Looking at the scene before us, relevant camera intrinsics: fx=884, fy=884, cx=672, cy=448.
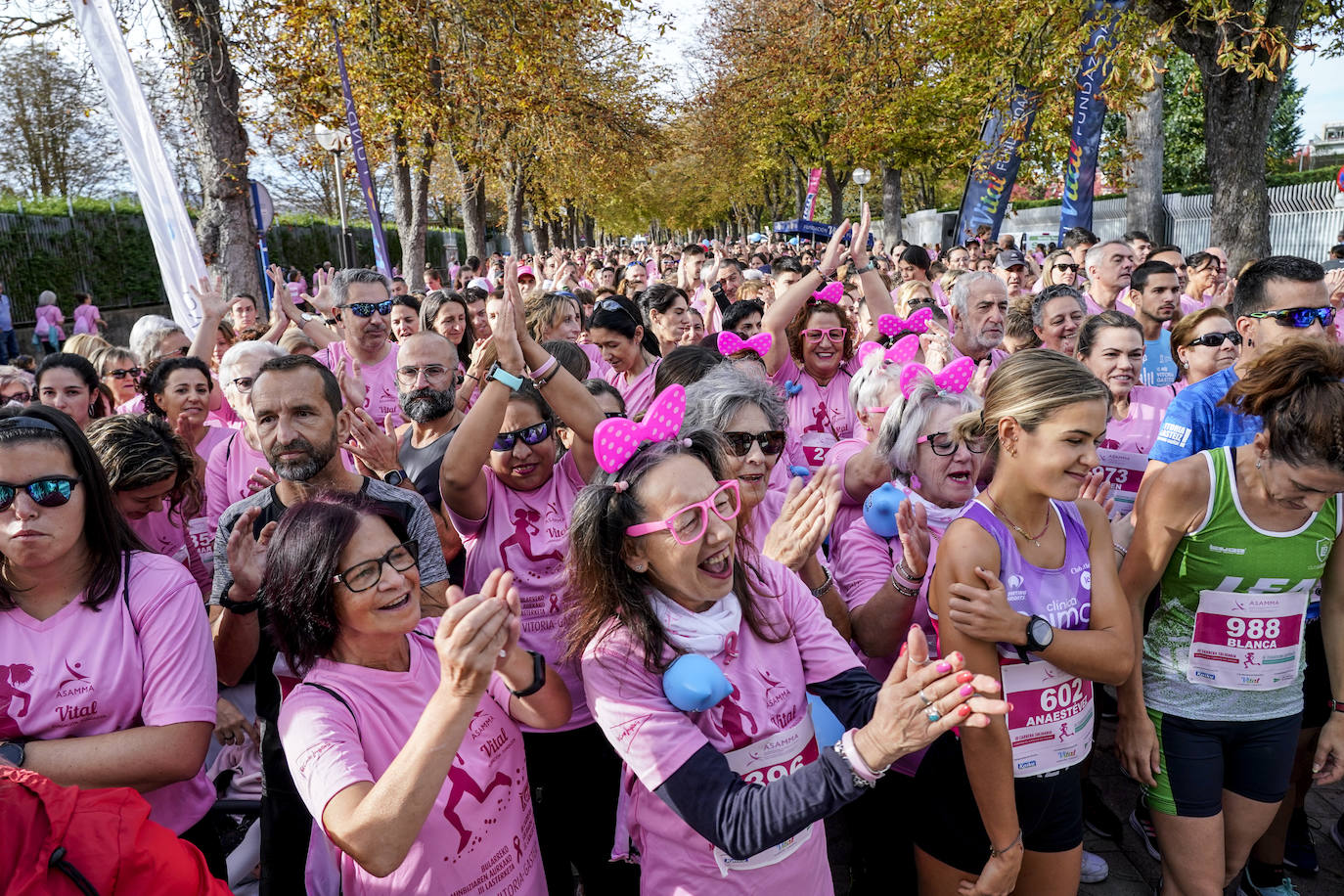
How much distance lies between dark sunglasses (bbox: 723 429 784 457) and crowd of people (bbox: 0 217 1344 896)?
0.01 meters

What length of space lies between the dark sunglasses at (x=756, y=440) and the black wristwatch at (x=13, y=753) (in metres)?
1.91

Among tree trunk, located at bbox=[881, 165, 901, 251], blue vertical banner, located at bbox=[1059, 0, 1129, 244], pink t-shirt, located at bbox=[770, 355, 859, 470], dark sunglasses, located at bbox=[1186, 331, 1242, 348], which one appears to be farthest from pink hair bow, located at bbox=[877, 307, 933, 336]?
tree trunk, located at bbox=[881, 165, 901, 251]

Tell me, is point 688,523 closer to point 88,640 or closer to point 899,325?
point 88,640

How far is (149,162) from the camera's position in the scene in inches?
273

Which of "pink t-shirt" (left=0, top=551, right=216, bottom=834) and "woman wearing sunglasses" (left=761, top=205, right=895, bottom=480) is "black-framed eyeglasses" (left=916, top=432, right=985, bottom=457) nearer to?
"woman wearing sunglasses" (left=761, top=205, right=895, bottom=480)

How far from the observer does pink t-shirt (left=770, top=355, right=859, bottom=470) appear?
4277 millimetres

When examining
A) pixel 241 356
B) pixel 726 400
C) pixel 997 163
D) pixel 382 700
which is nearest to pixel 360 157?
pixel 241 356

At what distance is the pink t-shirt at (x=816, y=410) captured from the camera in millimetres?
4277

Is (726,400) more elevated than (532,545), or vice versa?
(726,400)

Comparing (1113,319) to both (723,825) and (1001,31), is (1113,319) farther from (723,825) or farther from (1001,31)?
(1001,31)

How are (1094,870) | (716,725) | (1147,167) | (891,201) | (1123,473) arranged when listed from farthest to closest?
(891,201), (1147,167), (1123,473), (1094,870), (716,725)

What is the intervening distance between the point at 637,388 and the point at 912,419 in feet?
6.69

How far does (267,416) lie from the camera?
289cm

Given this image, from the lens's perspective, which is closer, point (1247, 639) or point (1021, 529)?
point (1021, 529)
